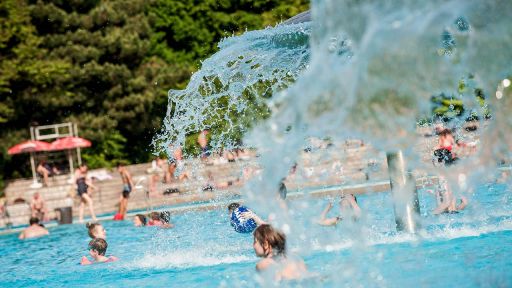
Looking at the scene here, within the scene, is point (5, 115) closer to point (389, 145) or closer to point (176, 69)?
point (176, 69)

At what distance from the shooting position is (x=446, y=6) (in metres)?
7.37

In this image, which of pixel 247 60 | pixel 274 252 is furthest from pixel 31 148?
pixel 274 252

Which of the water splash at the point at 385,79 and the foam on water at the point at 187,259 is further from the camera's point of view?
the foam on water at the point at 187,259

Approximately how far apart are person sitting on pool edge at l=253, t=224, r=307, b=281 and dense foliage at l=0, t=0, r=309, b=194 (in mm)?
27628

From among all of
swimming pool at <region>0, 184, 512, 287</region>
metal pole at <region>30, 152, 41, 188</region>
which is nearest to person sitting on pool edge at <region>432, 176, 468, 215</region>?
swimming pool at <region>0, 184, 512, 287</region>

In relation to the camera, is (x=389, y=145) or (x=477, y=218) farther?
(x=477, y=218)

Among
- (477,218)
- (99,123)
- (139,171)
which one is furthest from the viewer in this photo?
(99,123)

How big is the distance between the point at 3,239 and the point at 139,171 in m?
12.7

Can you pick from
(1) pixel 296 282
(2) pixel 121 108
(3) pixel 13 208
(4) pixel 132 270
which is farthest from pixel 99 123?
(1) pixel 296 282

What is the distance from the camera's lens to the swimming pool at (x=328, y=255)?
968cm

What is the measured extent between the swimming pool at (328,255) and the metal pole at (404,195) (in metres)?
0.20

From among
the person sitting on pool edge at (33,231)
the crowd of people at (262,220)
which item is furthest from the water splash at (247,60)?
the person sitting on pool edge at (33,231)

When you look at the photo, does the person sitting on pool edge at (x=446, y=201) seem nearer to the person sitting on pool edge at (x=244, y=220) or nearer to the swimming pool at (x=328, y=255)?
the swimming pool at (x=328, y=255)

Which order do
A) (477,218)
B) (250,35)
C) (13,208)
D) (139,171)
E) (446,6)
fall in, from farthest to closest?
(139,171), (13,208), (477,218), (250,35), (446,6)
